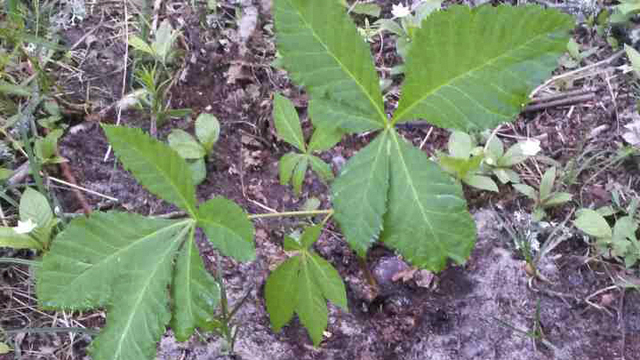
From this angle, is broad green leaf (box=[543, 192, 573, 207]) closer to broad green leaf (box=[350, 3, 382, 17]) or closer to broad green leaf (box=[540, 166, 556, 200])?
broad green leaf (box=[540, 166, 556, 200])

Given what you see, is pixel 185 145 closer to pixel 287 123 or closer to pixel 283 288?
pixel 287 123

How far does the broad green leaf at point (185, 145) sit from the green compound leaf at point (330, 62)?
3.17ft

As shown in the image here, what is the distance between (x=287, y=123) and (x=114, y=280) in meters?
0.73

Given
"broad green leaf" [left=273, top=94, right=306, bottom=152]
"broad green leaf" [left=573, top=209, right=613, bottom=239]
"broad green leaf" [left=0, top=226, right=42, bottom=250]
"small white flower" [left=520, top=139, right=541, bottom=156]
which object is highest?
"broad green leaf" [left=273, top=94, right=306, bottom=152]

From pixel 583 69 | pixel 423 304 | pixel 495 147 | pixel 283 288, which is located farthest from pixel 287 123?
pixel 583 69

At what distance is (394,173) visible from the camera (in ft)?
4.39

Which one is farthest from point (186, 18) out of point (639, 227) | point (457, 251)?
point (639, 227)

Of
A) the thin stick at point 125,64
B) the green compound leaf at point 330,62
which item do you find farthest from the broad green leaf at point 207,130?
the green compound leaf at point 330,62

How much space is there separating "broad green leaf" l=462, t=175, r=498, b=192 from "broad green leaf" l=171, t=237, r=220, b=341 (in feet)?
3.69

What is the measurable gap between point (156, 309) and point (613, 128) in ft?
6.28

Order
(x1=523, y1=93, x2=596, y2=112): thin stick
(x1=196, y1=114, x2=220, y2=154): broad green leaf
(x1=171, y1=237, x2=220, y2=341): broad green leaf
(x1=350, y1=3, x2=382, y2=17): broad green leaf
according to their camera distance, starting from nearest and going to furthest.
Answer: (x1=171, y1=237, x2=220, y2=341): broad green leaf, (x1=196, y1=114, x2=220, y2=154): broad green leaf, (x1=523, y1=93, x2=596, y2=112): thin stick, (x1=350, y1=3, x2=382, y2=17): broad green leaf

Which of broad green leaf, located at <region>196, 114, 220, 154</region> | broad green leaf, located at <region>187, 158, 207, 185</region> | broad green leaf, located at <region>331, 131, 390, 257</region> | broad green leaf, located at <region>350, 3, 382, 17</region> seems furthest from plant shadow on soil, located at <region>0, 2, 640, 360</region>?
broad green leaf, located at <region>350, 3, 382, 17</region>

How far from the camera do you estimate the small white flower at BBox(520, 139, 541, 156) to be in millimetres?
2117

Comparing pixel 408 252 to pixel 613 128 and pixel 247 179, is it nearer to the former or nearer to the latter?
pixel 247 179
